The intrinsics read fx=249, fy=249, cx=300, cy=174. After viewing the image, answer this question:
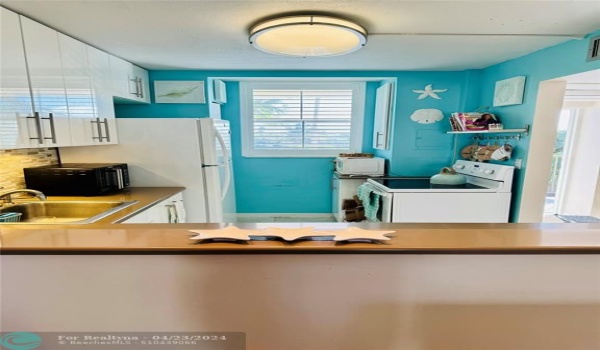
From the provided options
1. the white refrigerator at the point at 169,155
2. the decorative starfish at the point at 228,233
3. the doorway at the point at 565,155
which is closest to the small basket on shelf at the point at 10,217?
the white refrigerator at the point at 169,155

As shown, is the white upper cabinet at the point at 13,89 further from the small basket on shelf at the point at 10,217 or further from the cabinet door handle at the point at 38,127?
the small basket on shelf at the point at 10,217

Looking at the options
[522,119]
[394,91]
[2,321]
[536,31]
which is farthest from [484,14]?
[2,321]

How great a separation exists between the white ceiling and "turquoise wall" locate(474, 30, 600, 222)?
3.7 inches

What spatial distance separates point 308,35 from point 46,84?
5.45 ft

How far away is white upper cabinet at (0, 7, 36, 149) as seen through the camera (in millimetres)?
1314

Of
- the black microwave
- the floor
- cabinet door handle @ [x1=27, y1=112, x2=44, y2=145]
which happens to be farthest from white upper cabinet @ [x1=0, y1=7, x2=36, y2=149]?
the floor

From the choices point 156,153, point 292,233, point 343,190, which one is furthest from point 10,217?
point 343,190

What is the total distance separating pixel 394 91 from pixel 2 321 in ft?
11.2

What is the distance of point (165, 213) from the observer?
1995mm

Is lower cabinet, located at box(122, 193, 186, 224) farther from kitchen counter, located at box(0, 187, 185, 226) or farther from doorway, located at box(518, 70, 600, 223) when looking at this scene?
doorway, located at box(518, 70, 600, 223)

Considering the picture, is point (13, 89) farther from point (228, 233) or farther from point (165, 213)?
point (228, 233)

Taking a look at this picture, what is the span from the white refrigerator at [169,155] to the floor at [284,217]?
139cm

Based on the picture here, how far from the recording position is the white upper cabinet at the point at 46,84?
4.83ft

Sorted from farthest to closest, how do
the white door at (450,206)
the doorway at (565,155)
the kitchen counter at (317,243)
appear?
the white door at (450,206) < the doorway at (565,155) < the kitchen counter at (317,243)
